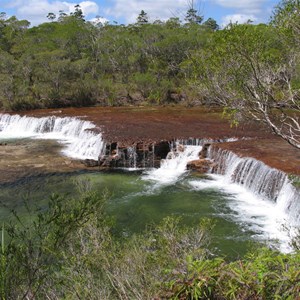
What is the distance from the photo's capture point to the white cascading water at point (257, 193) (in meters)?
12.7

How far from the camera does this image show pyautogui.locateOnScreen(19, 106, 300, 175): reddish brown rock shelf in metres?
17.2

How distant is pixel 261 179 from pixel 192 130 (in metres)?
8.52

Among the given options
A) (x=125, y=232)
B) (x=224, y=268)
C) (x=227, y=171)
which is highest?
(x=224, y=268)

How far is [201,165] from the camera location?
61.3 ft

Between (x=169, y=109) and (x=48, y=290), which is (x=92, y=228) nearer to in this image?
(x=48, y=290)

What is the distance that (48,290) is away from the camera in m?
5.64

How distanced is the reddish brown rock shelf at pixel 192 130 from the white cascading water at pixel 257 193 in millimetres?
538

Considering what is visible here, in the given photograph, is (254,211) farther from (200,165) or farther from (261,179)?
(200,165)

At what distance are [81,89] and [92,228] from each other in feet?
105

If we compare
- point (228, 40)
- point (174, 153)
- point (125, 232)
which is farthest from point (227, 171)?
point (228, 40)

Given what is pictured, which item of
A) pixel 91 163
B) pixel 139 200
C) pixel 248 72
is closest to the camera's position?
pixel 248 72

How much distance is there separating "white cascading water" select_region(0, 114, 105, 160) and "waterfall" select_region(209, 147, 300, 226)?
6.85 metres

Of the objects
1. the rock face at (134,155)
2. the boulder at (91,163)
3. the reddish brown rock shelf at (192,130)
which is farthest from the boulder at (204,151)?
the boulder at (91,163)

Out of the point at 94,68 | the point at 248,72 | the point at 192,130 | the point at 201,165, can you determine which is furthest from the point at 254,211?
the point at 94,68
